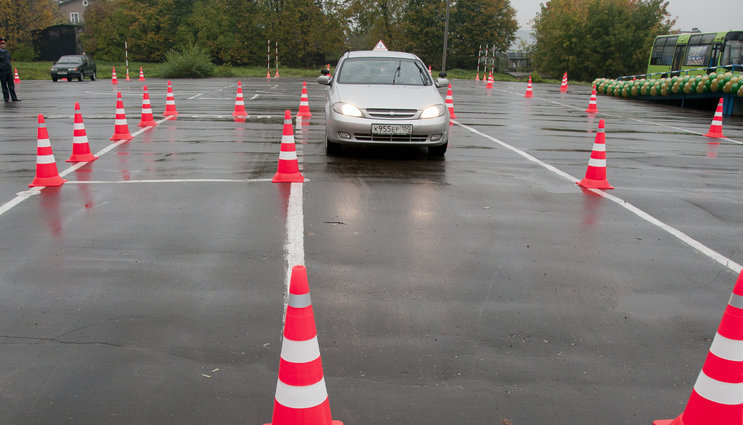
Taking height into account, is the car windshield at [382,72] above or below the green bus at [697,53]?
below

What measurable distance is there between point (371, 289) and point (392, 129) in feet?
17.3

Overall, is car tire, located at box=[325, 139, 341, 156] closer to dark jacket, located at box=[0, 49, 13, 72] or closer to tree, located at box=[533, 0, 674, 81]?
dark jacket, located at box=[0, 49, 13, 72]

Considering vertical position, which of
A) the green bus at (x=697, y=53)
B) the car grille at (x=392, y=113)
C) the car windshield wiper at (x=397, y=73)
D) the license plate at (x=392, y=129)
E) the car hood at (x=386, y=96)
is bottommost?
the license plate at (x=392, y=129)

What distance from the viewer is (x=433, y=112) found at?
9.86 m

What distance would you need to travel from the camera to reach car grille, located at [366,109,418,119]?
967 centimetres

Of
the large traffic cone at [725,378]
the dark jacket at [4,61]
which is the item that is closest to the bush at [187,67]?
the dark jacket at [4,61]

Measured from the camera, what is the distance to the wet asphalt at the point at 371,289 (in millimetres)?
3309

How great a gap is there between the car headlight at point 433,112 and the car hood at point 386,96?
0.08 m

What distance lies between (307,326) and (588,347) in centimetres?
197

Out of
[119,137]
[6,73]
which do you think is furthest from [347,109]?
[6,73]

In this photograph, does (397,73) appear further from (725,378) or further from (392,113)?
(725,378)

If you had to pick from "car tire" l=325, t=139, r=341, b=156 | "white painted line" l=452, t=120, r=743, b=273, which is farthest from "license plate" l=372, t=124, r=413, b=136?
"white painted line" l=452, t=120, r=743, b=273

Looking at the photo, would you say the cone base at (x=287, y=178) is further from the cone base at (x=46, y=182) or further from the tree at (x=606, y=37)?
the tree at (x=606, y=37)

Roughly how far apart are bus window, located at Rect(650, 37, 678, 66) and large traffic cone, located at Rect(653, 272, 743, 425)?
122 feet
